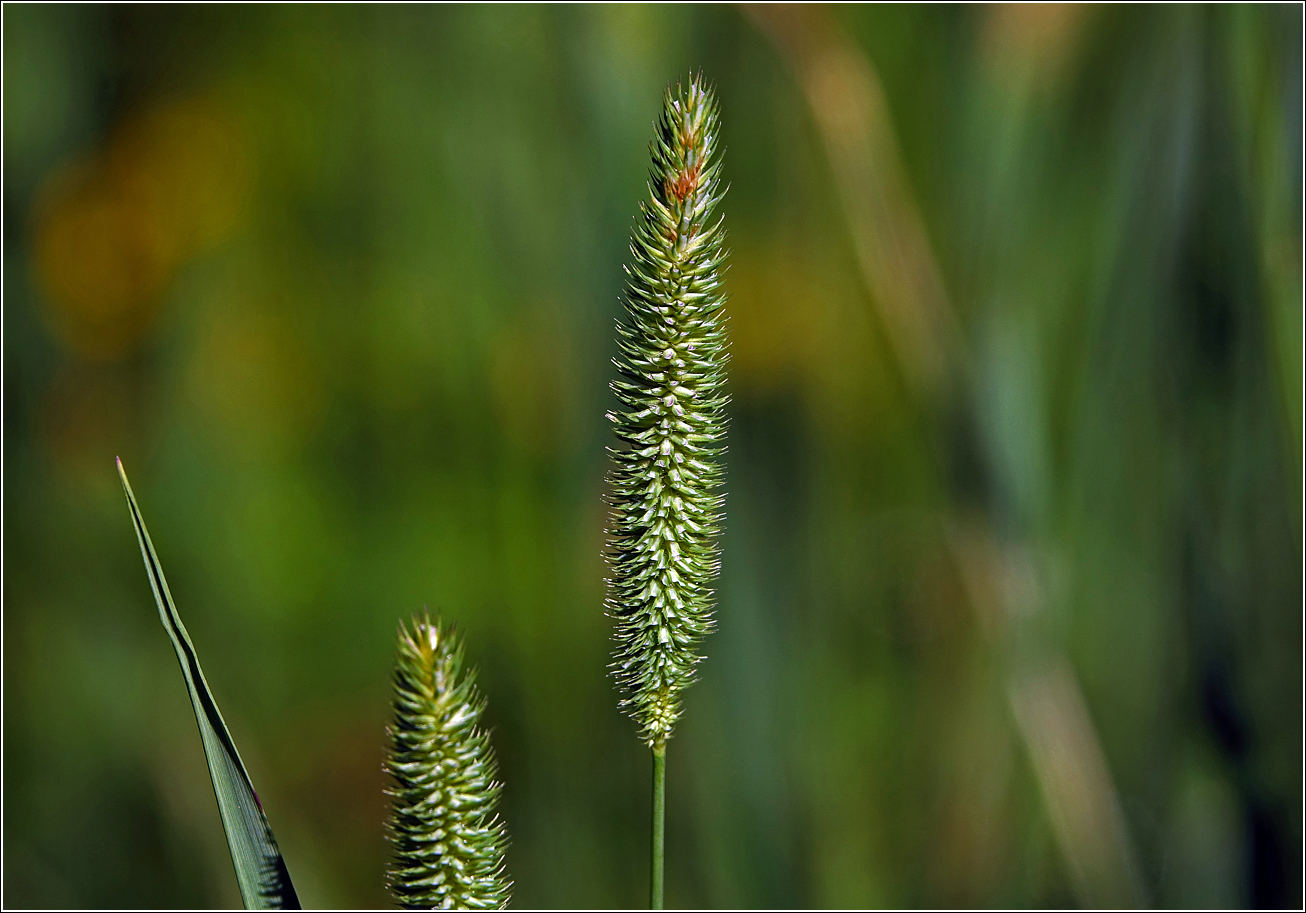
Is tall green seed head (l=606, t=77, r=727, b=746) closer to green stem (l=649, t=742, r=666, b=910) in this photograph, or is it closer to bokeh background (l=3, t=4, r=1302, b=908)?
green stem (l=649, t=742, r=666, b=910)

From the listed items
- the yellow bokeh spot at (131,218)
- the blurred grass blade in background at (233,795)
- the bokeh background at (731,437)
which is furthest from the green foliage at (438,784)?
the yellow bokeh spot at (131,218)

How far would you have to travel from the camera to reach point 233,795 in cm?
100

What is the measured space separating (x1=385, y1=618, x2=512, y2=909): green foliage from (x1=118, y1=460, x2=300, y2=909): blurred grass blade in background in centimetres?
12

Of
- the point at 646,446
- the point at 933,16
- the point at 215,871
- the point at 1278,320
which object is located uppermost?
the point at 933,16

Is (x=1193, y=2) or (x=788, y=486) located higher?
(x=1193, y=2)

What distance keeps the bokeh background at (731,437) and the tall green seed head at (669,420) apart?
1158 mm

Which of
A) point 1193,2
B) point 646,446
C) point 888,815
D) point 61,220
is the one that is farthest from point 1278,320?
point 61,220

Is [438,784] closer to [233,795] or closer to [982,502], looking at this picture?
[233,795]

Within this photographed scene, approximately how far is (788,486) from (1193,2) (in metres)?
1.33

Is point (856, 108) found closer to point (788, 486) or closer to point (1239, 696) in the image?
point (788, 486)

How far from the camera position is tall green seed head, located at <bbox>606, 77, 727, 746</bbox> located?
1007 mm

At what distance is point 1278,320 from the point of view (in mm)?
1822

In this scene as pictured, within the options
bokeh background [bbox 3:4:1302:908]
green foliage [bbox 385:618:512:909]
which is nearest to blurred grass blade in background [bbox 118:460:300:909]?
green foliage [bbox 385:618:512:909]

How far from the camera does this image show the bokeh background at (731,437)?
86.3 inches
